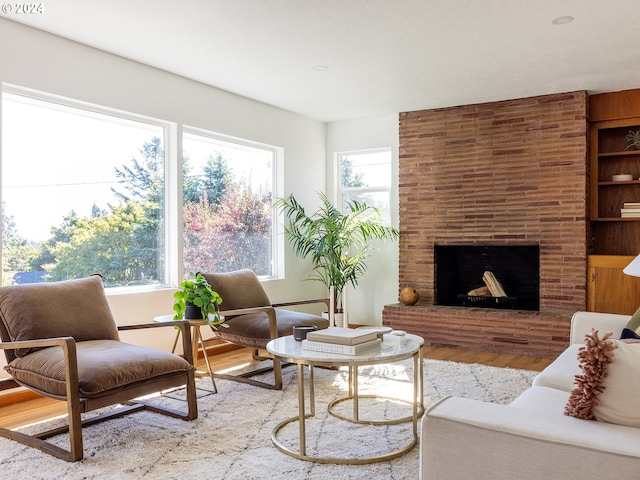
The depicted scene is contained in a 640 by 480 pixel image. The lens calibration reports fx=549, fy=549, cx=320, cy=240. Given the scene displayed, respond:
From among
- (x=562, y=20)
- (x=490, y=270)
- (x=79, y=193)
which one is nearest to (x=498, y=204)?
(x=490, y=270)

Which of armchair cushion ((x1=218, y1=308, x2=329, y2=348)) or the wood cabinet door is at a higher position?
the wood cabinet door

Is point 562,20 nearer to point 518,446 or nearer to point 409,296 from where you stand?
point 518,446

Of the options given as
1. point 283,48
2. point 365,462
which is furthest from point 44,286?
point 283,48

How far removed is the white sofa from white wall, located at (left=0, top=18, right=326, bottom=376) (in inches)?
126

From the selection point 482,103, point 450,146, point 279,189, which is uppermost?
point 482,103

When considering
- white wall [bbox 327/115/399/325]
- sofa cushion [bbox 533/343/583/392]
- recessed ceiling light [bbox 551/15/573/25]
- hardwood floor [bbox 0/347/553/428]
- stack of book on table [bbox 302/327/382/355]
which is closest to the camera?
sofa cushion [bbox 533/343/583/392]

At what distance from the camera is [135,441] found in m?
2.80

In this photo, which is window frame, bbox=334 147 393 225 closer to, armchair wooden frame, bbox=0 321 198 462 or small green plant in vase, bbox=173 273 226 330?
small green plant in vase, bbox=173 273 226 330

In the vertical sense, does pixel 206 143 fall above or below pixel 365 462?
above

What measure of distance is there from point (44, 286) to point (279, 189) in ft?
10.9

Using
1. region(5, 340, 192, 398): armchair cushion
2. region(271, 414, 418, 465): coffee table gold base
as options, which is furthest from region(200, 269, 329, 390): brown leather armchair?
region(271, 414, 418, 465): coffee table gold base

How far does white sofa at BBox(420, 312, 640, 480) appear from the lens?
142 cm

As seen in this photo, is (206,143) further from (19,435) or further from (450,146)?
(19,435)

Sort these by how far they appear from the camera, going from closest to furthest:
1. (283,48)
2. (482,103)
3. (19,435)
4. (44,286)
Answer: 1. (19,435)
2. (44,286)
3. (283,48)
4. (482,103)
